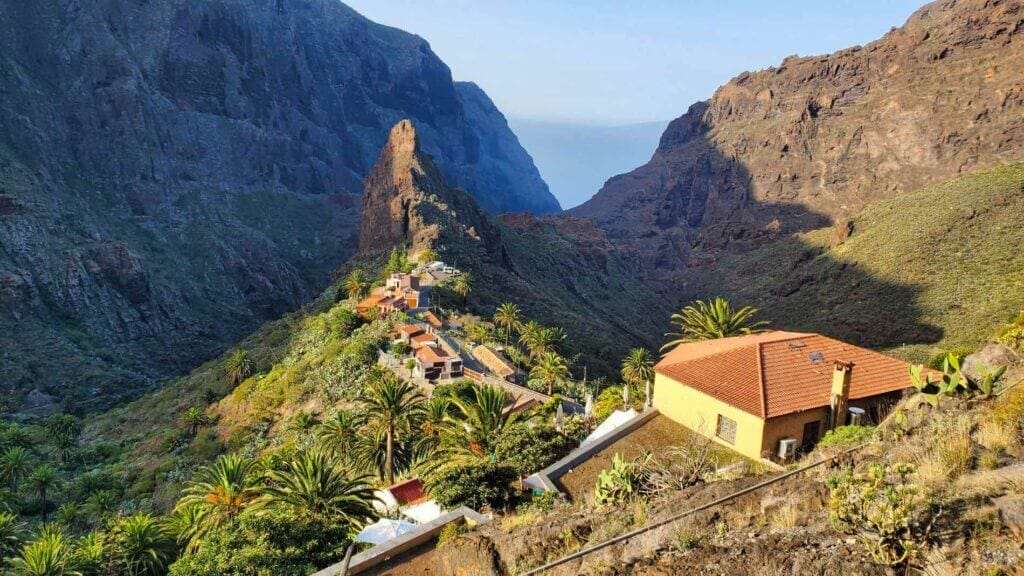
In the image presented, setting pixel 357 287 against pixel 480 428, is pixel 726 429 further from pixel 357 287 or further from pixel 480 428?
pixel 357 287

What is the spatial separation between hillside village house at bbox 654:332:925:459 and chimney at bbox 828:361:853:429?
32mm

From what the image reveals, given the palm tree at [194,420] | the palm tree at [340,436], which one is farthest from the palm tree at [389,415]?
the palm tree at [194,420]

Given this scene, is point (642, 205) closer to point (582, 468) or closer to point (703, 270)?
point (703, 270)

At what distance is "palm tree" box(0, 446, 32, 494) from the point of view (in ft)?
152

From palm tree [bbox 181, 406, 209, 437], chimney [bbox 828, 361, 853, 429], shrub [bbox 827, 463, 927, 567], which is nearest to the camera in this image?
shrub [bbox 827, 463, 927, 567]

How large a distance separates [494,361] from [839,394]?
34.7 metres

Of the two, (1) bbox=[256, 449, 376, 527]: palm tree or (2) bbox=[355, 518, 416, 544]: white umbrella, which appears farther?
(1) bbox=[256, 449, 376, 527]: palm tree

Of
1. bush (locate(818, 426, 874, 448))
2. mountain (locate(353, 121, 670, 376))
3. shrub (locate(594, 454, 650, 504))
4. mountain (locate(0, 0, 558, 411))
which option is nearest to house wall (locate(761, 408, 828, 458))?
bush (locate(818, 426, 874, 448))

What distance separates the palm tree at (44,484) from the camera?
43.9 metres

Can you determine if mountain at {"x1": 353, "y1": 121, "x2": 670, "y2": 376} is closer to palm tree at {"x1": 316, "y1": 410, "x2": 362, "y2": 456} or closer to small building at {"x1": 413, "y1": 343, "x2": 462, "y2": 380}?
small building at {"x1": 413, "y1": 343, "x2": 462, "y2": 380}

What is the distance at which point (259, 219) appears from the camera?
154m

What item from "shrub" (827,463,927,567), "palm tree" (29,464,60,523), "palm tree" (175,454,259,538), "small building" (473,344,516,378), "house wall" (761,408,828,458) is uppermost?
"shrub" (827,463,927,567)

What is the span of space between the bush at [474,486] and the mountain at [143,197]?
75.4m

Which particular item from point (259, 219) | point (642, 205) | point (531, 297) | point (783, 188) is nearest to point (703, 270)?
point (783, 188)
